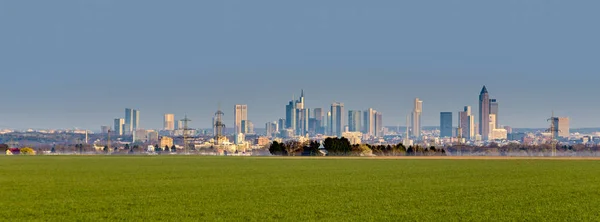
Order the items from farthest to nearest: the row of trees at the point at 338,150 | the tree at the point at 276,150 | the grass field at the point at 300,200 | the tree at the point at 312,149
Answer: the tree at the point at 276,150 < the row of trees at the point at 338,150 < the tree at the point at 312,149 < the grass field at the point at 300,200

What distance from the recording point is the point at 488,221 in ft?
72.6

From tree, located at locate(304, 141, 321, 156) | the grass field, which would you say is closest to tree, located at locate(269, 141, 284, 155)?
tree, located at locate(304, 141, 321, 156)

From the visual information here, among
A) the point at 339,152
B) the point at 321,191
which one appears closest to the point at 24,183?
the point at 321,191

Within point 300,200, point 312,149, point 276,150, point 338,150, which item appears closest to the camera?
point 300,200

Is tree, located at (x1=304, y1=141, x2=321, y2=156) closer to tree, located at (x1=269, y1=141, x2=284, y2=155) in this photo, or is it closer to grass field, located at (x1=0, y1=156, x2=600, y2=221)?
tree, located at (x1=269, y1=141, x2=284, y2=155)

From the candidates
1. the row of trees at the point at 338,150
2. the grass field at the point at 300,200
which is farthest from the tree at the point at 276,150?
the grass field at the point at 300,200

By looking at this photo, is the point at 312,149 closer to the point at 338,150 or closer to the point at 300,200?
the point at 338,150

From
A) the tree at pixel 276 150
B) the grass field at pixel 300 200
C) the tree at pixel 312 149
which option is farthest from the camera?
the tree at pixel 276 150

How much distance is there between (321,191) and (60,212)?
11869 millimetres

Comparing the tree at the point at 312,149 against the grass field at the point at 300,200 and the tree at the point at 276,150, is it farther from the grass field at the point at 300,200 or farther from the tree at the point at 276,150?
the grass field at the point at 300,200

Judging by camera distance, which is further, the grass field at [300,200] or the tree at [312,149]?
the tree at [312,149]

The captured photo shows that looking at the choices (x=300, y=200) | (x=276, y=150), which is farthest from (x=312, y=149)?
(x=300, y=200)

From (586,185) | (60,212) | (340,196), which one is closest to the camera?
(60,212)

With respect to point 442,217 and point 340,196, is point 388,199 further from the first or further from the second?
point 442,217
